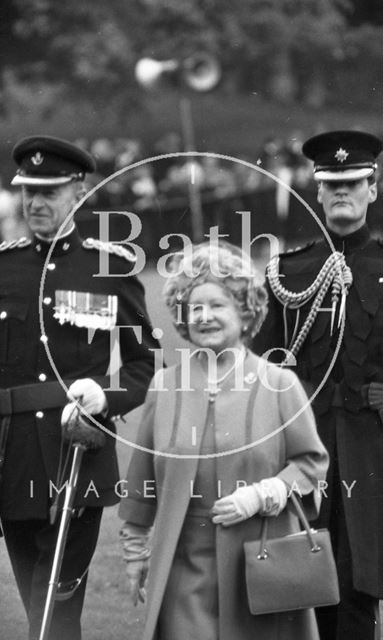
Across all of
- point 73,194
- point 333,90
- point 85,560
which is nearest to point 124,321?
point 73,194

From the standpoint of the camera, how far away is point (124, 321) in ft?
15.3

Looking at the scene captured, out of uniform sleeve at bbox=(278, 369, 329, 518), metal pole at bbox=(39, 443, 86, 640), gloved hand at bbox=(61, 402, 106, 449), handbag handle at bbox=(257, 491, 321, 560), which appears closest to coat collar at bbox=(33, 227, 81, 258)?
gloved hand at bbox=(61, 402, 106, 449)

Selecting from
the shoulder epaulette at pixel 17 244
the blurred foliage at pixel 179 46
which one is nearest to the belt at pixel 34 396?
the shoulder epaulette at pixel 17 244

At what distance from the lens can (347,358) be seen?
181 inches

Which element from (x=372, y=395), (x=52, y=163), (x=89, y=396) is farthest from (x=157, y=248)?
(x=372, y=395)

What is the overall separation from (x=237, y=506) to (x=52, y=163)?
157cm

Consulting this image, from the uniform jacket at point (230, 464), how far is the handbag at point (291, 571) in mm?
94

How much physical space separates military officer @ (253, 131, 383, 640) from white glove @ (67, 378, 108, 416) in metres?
0.58

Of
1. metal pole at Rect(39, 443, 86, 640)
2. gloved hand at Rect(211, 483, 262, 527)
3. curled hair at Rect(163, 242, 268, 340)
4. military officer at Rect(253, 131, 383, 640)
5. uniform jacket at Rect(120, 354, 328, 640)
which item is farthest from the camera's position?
military officer at Rect(253, 131, 383, 640)

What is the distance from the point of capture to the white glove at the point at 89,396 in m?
4.58

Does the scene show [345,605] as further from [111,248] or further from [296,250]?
[111,248]

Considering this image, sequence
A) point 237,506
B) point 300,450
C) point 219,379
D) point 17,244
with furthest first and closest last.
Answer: point 17,244 → point 219,379 → point 300,450 → point 237,506

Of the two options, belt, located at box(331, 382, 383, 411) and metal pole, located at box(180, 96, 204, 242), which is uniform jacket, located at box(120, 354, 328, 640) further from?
metal pole, located at box(180, 96, 204, 242)

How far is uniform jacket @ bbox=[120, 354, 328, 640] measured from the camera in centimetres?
384
